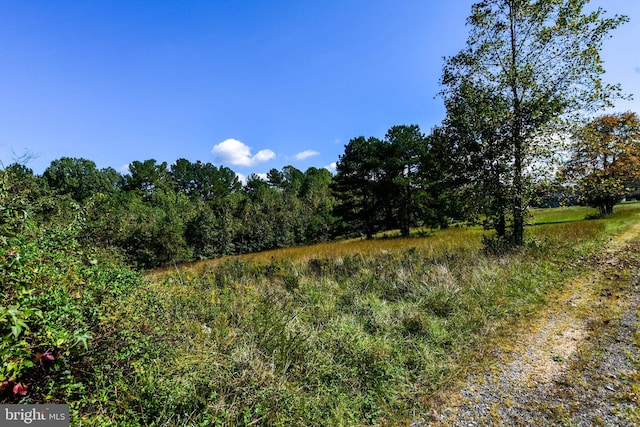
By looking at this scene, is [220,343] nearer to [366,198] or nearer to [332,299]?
[332,299]

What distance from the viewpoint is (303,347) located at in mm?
3383

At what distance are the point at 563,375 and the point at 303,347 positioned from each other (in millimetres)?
2922

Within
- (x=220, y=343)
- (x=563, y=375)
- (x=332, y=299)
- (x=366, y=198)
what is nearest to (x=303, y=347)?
(x=220, y=343)

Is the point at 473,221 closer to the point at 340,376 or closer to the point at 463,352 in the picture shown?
the point at 463,352

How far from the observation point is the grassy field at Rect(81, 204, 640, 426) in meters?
2.44

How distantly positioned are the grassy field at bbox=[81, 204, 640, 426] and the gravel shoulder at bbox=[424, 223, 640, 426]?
274mm

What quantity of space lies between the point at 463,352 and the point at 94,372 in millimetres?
4179

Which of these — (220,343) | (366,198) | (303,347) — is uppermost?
(366,198)

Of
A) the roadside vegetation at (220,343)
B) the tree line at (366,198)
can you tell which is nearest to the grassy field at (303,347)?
the roadside vegetation at (220,343)

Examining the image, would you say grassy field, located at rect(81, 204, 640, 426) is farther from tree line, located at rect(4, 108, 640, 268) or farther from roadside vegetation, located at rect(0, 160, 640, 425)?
tree line, located at rect(4, 108, 640, 268)

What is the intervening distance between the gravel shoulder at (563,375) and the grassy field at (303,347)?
27cm

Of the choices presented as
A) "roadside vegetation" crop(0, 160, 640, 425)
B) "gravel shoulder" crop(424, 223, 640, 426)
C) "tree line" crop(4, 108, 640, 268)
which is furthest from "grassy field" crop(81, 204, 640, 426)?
"tree line" crop(4, 108, 640, 268)

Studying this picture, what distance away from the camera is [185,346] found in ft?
10.3

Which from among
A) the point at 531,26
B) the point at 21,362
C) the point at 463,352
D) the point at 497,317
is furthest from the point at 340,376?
the point at 531,26
